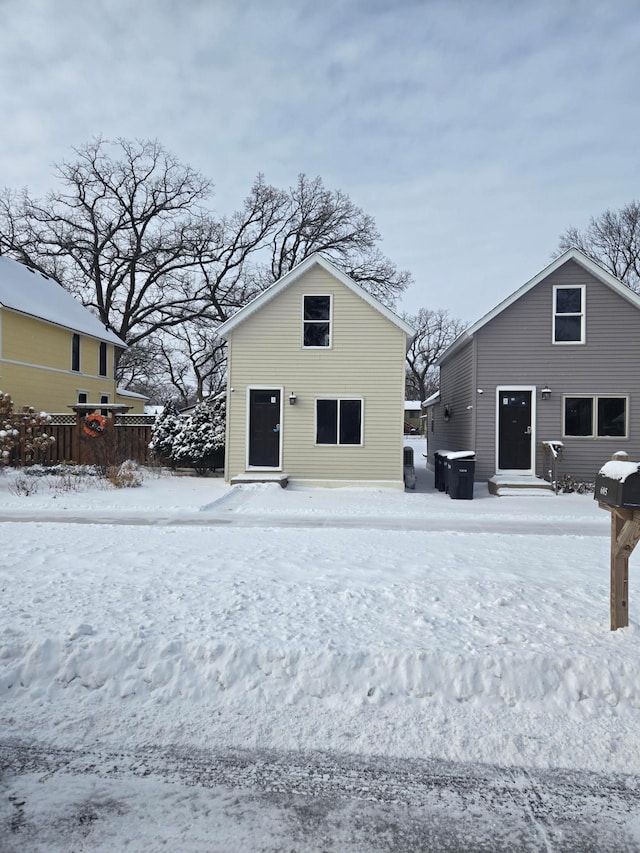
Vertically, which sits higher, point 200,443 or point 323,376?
point 323,376

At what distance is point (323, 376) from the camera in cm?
1501

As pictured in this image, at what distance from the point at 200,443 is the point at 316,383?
427cm

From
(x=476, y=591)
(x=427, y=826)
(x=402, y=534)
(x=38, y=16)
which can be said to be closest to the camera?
(x=427, y=826)

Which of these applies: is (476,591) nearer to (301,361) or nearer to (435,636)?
(435,636)

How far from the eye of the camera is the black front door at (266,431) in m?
15.1

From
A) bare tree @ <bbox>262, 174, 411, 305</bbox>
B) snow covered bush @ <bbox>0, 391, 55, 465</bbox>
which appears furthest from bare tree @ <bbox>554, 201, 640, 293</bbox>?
snow covered bush @ <bbox>0, 391, 55, 465</bbox>

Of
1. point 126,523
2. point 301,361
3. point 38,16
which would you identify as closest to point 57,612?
point 126,523

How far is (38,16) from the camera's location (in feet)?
23.5

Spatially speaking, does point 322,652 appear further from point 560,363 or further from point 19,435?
point 19,435

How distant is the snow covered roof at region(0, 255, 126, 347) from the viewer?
21.3 metres

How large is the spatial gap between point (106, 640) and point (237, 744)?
1.36 m

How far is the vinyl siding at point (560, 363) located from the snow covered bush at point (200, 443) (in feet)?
25.3

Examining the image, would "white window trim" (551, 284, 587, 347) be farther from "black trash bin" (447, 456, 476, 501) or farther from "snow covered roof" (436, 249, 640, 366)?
"black trash bin" (447, 456, 476, 501)

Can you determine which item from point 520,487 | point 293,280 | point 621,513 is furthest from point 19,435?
point 621,513
